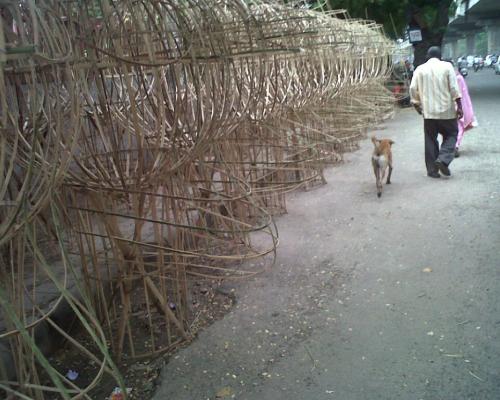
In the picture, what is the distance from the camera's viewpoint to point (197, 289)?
3.67m

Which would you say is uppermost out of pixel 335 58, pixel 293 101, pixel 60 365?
pixel 335 58

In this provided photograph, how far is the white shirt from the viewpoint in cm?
543

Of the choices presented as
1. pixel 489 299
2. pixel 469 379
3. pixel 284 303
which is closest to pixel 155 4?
pixel 284 303

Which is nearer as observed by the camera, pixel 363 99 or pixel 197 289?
pixel 197 289

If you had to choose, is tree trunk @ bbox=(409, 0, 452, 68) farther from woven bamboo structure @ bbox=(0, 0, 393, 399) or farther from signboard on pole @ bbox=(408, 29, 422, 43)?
woven bamboo structure @ bbox=(0, 0, 393, 399)

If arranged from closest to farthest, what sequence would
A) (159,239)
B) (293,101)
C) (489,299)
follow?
(159,239) < (489,299) < (293,101)

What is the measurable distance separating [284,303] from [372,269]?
75 cm

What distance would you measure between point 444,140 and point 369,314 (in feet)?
10.8

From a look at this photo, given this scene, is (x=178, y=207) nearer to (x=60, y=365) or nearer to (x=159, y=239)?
(x=159, y=239)

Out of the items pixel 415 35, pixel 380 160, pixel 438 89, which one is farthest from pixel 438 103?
pixel 415 35

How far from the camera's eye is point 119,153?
7.62 ft

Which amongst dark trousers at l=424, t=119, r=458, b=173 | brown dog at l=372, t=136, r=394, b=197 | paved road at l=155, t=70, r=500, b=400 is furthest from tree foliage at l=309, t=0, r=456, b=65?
paved road at l=155, t=70, r=500, b=400

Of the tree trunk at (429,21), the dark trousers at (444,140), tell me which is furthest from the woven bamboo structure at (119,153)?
the tree trunk at (429,21)

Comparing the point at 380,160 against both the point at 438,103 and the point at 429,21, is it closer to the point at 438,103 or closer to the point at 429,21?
A: the point at 438,103
